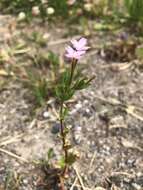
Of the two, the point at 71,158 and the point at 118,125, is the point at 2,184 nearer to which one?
the point at 71,158

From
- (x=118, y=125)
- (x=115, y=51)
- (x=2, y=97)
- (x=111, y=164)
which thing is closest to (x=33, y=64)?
(x=2, y=97)

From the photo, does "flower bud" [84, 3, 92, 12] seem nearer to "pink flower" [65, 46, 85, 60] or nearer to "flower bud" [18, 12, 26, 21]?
"flower bud" [18, 12, 26, 21]

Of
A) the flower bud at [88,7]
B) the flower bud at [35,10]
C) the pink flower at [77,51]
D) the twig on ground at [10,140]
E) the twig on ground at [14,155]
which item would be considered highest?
the pink flower at [77,51]

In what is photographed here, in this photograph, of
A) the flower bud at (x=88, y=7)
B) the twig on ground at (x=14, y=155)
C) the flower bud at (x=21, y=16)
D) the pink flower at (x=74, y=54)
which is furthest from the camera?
the flower bud at (x=88, y=7)

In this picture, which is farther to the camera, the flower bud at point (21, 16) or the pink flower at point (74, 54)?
the flower bud at point (21, 16)

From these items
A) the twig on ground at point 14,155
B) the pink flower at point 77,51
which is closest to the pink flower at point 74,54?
the pink flower at point 77,51

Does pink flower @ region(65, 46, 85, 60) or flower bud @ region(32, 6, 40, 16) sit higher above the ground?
pink flower @ region(65, 46, 85, 60)

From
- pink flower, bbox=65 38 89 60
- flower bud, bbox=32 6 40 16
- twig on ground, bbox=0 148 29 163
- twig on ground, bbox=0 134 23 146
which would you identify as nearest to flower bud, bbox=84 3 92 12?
flower bud, bbox=32 6 40 16

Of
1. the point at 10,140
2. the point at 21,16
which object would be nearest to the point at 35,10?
the point at 21,16

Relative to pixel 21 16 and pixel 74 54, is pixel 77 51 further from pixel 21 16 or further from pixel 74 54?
pixel 21 16

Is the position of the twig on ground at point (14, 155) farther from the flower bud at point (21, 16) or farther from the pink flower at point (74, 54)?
the flower bud at point (21, 16)

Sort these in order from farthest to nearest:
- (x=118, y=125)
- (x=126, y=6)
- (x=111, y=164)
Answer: (x=126, y=6), (x=118, y=125), (x=111, y=164)
